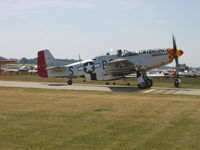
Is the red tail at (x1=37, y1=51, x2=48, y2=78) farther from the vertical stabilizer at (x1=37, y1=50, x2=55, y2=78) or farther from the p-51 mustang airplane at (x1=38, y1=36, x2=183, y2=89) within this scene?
the p-51 mustang airplane at (x1=38, y1=36, x2=183, y2=89)

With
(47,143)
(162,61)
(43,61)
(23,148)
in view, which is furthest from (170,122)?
(43,61)

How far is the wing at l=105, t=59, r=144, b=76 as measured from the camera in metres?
22.1

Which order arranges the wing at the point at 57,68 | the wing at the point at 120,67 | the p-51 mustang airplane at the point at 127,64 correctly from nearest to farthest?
the wing at the point at 120,67 < the p-51 mustang airplane at the point at 127,64 < the wing at the point at 57,68

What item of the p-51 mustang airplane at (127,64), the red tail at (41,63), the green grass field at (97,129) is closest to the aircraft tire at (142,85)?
the p-51 mustang airplane at (127,64)

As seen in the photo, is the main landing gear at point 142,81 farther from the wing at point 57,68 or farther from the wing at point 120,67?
the wing at point 57,68

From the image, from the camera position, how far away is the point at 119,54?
77.9ft

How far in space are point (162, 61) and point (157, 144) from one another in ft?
59.5

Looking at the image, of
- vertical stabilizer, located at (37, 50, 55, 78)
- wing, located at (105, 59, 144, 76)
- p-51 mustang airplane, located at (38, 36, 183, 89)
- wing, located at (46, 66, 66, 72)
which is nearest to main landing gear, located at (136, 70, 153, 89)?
p-51 mustang airplane, located at (38, 36, 183, 89)

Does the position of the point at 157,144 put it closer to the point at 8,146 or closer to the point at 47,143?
the point at 47,143

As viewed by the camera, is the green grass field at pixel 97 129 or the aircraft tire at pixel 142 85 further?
the aircraft tire at pixel 142 85

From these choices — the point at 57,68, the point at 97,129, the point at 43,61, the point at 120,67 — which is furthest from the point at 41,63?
the point at 97,129

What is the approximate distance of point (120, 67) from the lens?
23172 millimetres

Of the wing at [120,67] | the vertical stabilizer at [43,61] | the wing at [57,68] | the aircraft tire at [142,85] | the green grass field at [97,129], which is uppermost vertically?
the vertical stabilizer at [43,61]

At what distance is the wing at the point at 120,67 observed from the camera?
22148mm
